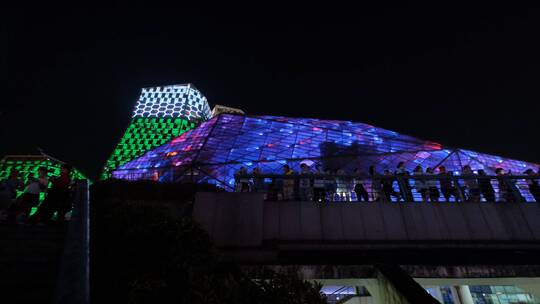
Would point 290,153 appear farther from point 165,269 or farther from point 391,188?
point 165,269

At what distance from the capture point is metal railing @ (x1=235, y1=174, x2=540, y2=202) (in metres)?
9.41

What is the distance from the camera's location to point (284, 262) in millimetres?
7121

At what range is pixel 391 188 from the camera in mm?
9750

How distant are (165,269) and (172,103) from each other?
9088cm

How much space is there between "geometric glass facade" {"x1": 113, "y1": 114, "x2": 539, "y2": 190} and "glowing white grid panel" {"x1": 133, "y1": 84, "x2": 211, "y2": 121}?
63.4 m

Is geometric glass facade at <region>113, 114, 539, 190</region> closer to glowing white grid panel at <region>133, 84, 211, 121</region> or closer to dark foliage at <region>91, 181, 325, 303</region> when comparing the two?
dark foliage at <region>91, 181, 325, 303</region>

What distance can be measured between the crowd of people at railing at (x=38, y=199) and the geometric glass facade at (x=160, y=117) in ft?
215

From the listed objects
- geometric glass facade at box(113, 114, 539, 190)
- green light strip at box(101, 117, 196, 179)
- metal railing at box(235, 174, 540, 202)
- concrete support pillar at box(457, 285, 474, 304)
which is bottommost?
concrete support pillar at box(457, 285, 474, 304)

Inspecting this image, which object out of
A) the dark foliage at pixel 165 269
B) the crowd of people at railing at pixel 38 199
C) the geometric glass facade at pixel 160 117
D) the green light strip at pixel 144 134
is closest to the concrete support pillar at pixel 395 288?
the dark foliage at pixel 165 269

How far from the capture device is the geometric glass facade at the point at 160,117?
7544cm

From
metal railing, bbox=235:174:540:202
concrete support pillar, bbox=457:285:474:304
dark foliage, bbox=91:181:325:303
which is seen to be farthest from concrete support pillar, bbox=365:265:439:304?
concrete support pillar, bbox=457:285:474:304

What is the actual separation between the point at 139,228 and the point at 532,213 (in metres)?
10.1

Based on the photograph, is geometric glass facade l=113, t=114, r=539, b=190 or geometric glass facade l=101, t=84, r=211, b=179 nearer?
geometric glass facade l=113, t=114, r=539, b=190

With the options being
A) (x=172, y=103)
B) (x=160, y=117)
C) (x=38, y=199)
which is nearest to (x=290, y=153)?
(x=38, y=199)
